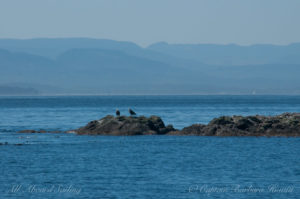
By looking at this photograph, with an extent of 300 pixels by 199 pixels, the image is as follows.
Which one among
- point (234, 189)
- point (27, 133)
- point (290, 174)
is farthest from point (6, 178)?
point (27, 133)

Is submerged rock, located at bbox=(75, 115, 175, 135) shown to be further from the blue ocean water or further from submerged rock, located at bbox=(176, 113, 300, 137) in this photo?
submerged rock, located at bbox=(176, 113, 300, 137)

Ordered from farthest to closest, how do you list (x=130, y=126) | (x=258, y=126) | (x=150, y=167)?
(x=130, y=126)
(x=258, y=126)
(x=150, y=167)

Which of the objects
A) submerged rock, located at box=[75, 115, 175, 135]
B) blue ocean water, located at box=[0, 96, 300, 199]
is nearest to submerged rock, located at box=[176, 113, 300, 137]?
blue ocean water, located at box=[0, 96, 300, 199]

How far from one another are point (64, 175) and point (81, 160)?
676 centimetres

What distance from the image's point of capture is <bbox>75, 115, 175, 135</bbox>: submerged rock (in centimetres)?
5934

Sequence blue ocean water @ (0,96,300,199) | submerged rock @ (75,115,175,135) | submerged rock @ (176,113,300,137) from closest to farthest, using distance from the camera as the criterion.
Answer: blue ocean water @ (0,96,300,199) < submerged rock @ (176,113,300,137) < submerged rock @ (75,115,175,135)

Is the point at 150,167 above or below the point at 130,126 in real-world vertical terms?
below

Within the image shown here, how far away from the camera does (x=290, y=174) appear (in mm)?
36406

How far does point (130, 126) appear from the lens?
59.8 meters

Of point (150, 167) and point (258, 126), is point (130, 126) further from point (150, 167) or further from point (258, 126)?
point (150, 167)

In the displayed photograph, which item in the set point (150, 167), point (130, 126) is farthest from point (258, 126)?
point (150, 167)

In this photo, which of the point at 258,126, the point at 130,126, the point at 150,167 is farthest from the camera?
the point at 130,126

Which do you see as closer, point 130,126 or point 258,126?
point 258,126

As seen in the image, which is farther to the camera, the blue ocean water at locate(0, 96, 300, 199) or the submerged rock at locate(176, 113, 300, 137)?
the submerged rock at locate(176, 113, 300, 137)
